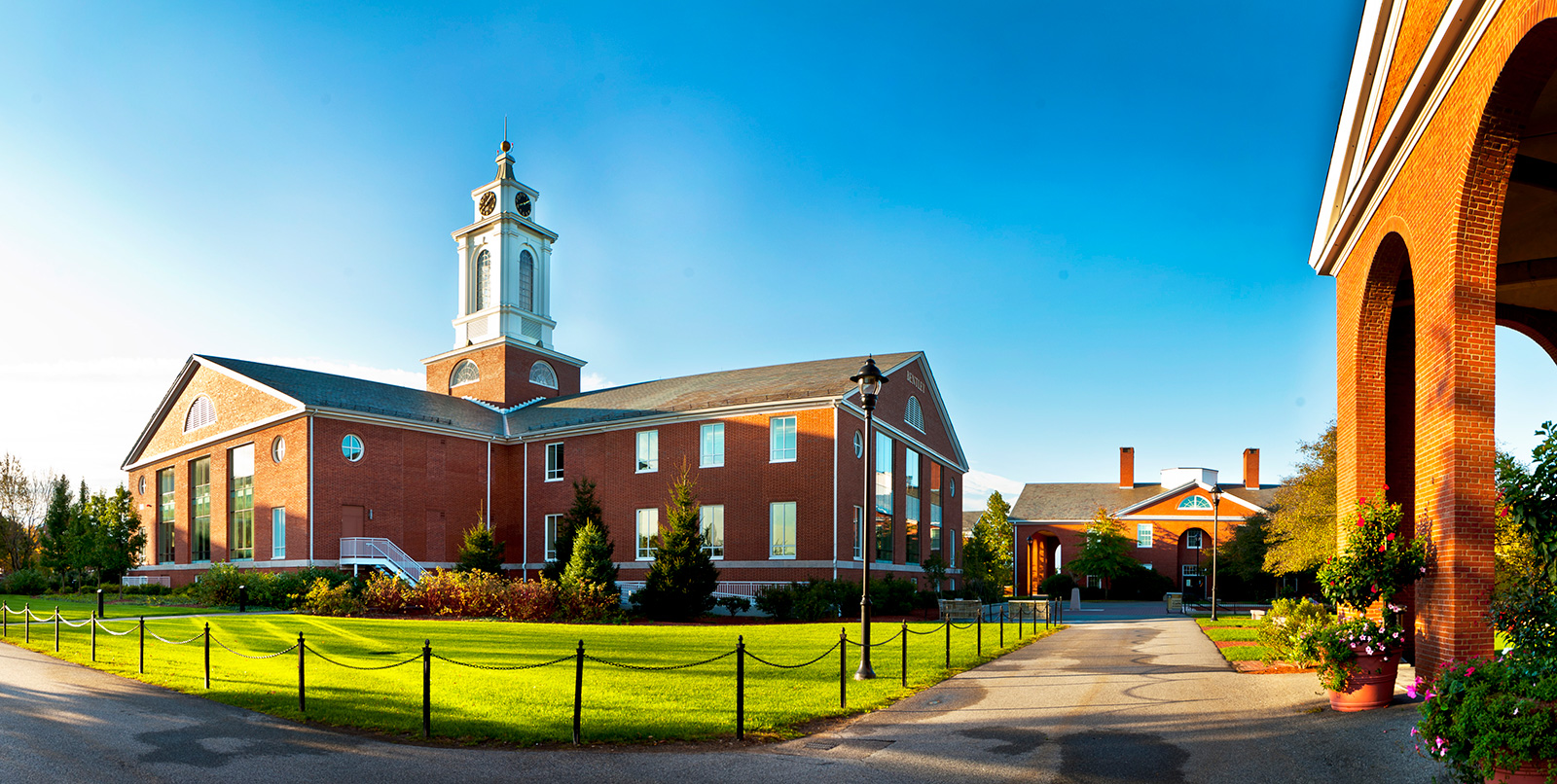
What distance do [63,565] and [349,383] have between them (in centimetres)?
1834

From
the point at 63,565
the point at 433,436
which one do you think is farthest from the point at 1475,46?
the point at 63,565

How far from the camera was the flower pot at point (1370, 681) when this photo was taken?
9.62m

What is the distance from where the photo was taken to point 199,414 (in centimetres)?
3984

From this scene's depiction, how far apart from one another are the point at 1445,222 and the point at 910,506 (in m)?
29.4

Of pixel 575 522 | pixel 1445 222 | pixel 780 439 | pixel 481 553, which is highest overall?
pixel 1445 222

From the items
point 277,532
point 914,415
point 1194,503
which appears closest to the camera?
point 277,532

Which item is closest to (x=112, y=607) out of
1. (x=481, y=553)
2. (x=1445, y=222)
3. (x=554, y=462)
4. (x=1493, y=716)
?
(x=481, y=553)

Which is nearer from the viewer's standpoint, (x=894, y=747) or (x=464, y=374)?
(x=894, y=747)

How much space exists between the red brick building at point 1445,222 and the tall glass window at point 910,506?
24.0 m

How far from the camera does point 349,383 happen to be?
39031 mm

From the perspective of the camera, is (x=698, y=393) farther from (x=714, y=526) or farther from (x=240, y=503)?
(x=240, y=503)

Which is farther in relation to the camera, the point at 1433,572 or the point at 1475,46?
the point at 1433,572

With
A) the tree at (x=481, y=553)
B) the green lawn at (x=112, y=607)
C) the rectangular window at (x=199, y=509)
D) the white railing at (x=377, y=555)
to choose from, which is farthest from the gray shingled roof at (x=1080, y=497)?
the green lawn at (x=112, y=607)

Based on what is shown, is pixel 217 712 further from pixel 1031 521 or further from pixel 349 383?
pixel 1031 521
